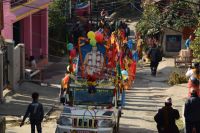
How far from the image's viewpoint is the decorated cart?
14312 mm

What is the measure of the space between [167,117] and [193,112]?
68cm

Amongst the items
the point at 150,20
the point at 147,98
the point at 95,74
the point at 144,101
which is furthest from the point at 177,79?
the point at 95,74

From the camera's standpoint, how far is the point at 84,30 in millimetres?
36531

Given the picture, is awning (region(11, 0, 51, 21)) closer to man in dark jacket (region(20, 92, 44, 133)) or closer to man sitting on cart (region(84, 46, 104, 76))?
man sitting on cart (region(84, 46, 104, 76))

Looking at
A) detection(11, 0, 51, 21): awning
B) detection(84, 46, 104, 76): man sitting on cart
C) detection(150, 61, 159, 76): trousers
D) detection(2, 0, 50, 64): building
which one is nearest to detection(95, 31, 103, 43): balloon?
detection(84, 46, 104, 76): man sitting on cart

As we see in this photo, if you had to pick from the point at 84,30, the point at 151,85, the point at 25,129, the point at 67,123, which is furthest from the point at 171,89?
the point at 84,30

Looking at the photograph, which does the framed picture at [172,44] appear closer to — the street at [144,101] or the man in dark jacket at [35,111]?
the street at [144,101]

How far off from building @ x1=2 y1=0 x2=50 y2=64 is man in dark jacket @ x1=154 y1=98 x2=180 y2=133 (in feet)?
42.7

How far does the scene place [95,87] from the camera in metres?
15.5

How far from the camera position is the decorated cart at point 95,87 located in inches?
563

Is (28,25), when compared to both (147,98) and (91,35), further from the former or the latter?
(91,35)

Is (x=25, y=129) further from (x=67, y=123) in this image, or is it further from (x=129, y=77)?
(x=129, y=77)

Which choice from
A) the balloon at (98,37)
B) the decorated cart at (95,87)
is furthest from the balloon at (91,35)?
the balloon at (98,37)

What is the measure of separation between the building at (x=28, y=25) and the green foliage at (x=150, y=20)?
6.29 metres
